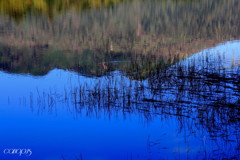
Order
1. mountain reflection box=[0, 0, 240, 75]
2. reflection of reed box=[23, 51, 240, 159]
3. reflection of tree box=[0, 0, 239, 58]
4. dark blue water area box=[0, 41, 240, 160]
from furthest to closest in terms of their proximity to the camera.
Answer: reflection of tree box=[0, 0, 239, 58] → mountain reflection box=[0, 0, 240, 75] → reflection of reed box=[23, 51, 240, 159] → dark blue water area box=[0, 41, 240, 160]

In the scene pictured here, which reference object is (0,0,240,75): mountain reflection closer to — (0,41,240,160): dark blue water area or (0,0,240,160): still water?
(0,0,240,160): still water

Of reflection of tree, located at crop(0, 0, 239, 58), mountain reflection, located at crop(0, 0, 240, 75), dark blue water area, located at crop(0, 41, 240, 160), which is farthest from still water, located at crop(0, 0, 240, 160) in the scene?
reflection of tree, located at crop(0, 0, 239, 58)

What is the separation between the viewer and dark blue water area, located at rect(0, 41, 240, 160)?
216 inches

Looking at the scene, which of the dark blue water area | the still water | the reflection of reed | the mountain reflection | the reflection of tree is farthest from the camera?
the reflection of tree

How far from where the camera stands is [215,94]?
7582mm

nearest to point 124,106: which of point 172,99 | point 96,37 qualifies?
point 172,99

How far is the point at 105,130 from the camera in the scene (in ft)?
21.3

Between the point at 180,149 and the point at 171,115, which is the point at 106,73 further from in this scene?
the point at 180,149

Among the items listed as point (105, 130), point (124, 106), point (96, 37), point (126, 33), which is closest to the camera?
point (105, 130)

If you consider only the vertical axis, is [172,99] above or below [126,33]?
below

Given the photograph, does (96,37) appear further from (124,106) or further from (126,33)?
(124,106)

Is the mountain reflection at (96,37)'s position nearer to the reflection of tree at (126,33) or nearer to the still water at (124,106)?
the reflection of tree at (126,33)

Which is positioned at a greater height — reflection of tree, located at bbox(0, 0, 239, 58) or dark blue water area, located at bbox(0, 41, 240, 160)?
reflection of tree, located at bbox(0, 0, 239, 58)

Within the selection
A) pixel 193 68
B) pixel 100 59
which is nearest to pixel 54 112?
pixel 193 68
